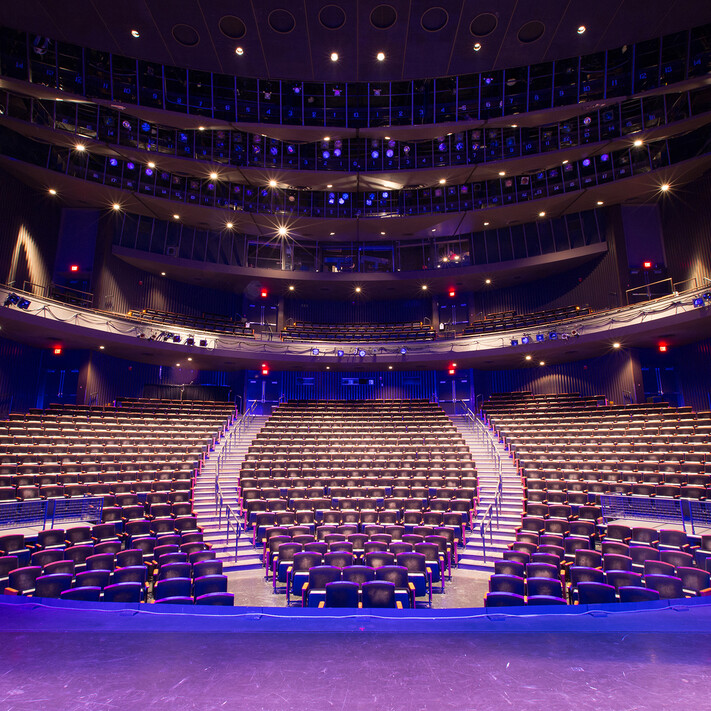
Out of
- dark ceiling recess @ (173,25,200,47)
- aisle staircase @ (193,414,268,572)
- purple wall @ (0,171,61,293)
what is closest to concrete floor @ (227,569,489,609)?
aisle staircase @ (193,414,268,572)

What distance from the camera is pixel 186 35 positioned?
1455 cm

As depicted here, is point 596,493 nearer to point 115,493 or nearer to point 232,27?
point 115,493

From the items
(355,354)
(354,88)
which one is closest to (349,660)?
(355,354)

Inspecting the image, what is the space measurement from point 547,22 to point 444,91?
12.8 ft

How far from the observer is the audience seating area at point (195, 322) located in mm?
19656

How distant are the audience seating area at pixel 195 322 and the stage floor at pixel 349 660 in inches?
668

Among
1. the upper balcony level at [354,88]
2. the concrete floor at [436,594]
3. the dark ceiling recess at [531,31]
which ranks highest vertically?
the dark ceiling recess at [531,31]

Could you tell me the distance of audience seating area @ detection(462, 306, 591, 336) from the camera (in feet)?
63.3

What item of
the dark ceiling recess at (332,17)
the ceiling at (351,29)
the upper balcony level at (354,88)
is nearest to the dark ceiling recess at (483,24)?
the ceiling at (351,29)

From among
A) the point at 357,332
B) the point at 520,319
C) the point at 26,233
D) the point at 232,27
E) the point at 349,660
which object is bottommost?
the point at 349,660

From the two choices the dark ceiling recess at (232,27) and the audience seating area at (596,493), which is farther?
the dark ceiling recess at (232,27)

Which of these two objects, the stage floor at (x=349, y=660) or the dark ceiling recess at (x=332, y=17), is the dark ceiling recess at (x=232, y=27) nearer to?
the dark ceiling recess at (x=332, y=17)

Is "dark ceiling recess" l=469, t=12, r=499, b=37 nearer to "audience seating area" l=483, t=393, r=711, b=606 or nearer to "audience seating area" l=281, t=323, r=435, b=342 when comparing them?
"audience seating area" l=281, t=323, r=435, b=342

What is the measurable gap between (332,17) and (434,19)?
3.14m
